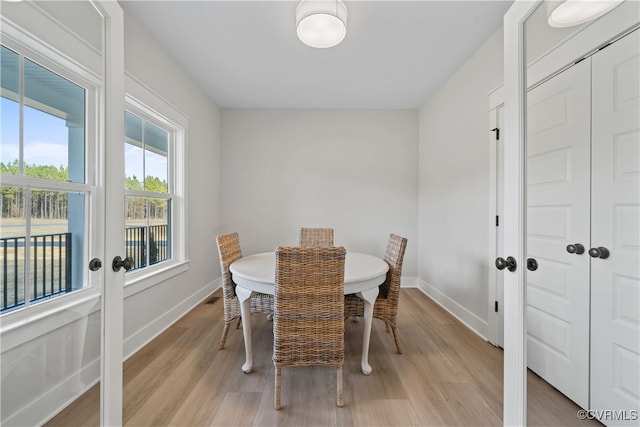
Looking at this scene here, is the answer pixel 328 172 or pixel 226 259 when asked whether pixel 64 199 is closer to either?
pixel 226 259

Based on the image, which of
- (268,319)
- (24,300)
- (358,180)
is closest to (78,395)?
(24,300)

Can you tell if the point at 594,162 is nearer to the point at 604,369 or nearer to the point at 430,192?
the point at 604,369

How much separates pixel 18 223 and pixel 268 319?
2.10 meters

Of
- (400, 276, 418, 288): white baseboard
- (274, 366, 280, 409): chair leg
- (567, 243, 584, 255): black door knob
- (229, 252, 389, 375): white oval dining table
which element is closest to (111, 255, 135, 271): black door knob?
(229, 252, 389, 375): white oval dining table

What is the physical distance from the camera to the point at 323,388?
1658 millimetres

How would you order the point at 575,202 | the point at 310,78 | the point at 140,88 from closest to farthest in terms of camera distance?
the point at 575,202 < the point at 140,88 < the point at 310,78

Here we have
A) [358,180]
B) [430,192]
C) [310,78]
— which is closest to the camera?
[310,78]

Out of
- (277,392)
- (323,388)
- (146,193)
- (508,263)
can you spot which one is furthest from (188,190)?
(508,263)

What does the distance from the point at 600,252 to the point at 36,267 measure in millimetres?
2169

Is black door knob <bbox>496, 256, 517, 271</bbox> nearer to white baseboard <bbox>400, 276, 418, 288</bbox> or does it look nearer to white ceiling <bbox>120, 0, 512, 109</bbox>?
white ceiling <bbox>120, 0, 512, 109</bbox>

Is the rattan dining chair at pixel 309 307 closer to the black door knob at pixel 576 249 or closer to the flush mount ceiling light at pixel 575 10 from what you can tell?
the black door knob at pixel 576 249

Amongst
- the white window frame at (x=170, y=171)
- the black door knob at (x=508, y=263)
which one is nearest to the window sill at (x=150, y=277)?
the white window frame at (x=170, y=171)

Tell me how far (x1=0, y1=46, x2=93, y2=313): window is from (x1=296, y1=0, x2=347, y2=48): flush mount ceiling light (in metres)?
1.30

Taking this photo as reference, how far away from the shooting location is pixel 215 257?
3670 millimetres
